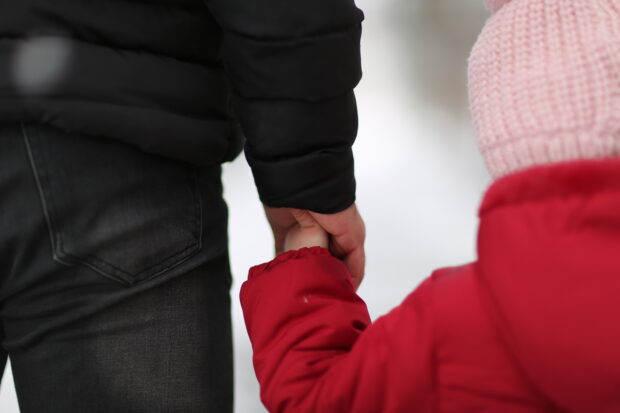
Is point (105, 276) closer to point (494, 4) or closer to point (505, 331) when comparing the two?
point (505, 331)

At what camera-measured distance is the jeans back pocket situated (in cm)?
62

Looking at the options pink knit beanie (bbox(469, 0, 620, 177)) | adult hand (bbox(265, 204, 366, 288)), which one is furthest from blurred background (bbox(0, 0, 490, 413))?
pink knit beanie (bbox(469, 0, 620, 177))

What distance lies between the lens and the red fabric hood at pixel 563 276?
0.51 meters

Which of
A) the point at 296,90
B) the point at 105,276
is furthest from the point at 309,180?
the point at 105,276

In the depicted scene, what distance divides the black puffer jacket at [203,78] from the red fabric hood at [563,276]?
216 millimetres

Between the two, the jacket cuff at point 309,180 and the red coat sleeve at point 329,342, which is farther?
the jacket cuff at point 309,180

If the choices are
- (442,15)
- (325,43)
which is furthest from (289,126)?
(442,15)

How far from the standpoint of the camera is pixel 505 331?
54 centimetres

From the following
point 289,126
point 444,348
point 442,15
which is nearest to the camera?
point 444,348

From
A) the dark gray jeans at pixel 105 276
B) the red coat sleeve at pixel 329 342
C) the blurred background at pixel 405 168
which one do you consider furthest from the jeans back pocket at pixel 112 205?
the blurred background at pixel 405 168

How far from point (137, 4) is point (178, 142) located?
0.13 meters

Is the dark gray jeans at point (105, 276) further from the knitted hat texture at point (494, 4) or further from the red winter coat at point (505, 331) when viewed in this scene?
the knitted hat texture at point (494, 4)

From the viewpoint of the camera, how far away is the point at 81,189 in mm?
630

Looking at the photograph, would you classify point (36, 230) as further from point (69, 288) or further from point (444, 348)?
point (444, 348)
